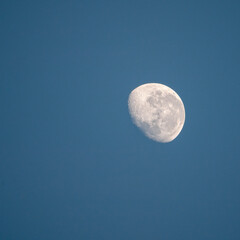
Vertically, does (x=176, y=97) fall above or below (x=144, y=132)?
above

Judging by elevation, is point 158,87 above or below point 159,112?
above

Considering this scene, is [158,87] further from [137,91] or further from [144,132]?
[144,132]

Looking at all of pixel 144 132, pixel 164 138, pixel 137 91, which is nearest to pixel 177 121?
pixel 164 138

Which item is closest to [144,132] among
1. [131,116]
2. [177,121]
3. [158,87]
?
[131,116]

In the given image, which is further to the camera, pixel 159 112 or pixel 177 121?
pixel 177 121

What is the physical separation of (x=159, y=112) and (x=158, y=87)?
1.65m

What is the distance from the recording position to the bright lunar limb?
10453mm

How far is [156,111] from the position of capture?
10.3m

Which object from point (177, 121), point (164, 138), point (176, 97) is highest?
point (176, 97)

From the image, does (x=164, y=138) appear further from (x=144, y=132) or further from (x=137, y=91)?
(x=137, y=91)

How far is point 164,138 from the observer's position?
11195 millimetres

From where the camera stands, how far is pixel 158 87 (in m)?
11.3

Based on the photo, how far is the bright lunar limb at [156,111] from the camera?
34.3 ft

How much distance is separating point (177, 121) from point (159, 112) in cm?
136
